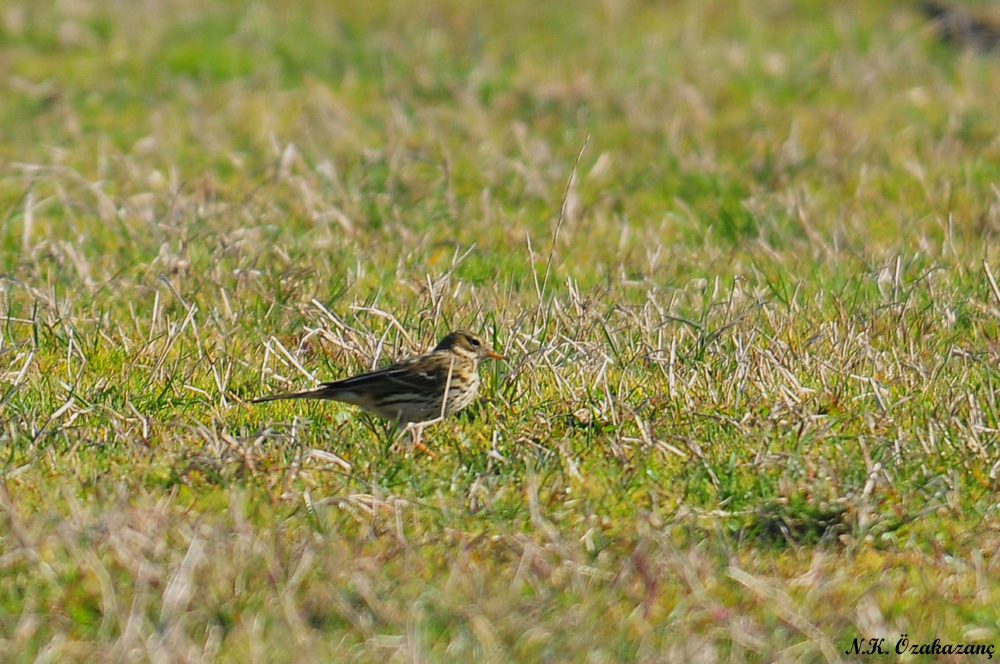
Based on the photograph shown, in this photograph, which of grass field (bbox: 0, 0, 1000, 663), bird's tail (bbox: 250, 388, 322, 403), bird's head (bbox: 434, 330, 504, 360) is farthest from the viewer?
bird's head (bbox: 434, 330, 504, 360)

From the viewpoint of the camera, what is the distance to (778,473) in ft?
17.9

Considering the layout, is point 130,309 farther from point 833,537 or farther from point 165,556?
point 833,537

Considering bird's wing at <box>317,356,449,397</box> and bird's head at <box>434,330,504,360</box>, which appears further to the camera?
bird's head at <box>434,330,504,360</box>

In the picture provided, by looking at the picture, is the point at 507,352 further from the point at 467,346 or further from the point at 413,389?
the point at 413,389

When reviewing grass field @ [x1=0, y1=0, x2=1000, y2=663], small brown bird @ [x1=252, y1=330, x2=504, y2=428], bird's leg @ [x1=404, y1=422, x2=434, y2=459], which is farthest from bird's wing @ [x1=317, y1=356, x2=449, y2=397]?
bird's leg @ [x1=404, y1=422, x2=434, y2=459]

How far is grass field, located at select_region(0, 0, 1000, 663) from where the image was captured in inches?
183

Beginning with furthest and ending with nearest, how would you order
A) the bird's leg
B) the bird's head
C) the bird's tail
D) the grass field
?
the bird's head, the bird's tail, the bird's leg, the grass field

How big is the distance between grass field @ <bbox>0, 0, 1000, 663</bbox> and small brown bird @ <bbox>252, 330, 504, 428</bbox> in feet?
0.38

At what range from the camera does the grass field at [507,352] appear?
4637mm

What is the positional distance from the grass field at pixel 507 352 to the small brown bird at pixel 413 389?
11 cm

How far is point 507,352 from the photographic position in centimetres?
650

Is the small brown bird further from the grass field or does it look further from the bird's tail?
the grass field

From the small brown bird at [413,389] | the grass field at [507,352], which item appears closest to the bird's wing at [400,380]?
the small brown bird at [413,389]

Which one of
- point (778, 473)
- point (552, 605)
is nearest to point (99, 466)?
point (552, 605)
